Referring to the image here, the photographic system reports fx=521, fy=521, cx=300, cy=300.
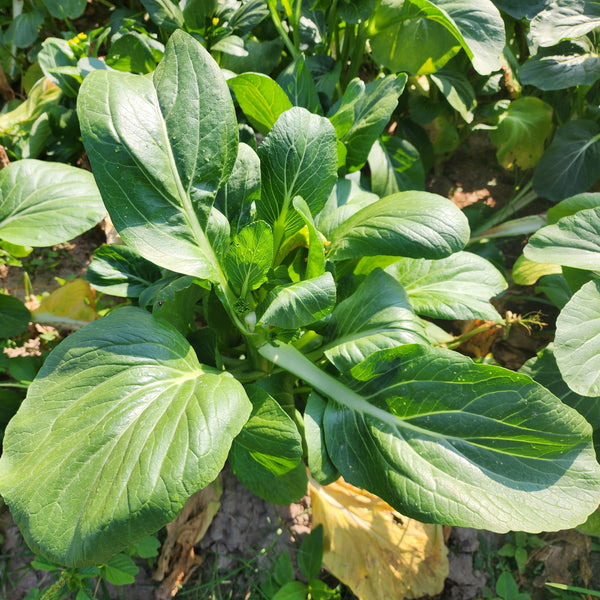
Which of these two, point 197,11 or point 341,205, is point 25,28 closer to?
point 197,11

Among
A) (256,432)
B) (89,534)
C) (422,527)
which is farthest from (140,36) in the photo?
(422,527)

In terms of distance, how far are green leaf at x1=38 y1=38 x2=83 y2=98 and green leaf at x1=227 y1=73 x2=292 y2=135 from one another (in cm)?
77

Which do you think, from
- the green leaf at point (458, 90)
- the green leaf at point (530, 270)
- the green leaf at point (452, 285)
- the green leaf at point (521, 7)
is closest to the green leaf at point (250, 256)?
the green leaf at point (452, 285)

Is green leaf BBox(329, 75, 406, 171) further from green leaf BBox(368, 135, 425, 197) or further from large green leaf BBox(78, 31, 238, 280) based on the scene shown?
large green leaf BBox(78, 31, 238, 280)

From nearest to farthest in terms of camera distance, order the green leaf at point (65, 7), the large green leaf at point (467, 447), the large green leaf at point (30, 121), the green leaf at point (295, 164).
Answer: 1. the large green leaf at point (467, 447)
2. the green leaf at point (295, 164)
3. the large green leaf at point (30, 121)
4. the green leaf at point (65, 7)

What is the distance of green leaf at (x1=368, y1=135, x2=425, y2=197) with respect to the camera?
1.96 meters

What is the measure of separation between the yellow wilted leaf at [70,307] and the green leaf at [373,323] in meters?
0.93

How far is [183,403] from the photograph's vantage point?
110 centimetres

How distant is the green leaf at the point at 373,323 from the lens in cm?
131

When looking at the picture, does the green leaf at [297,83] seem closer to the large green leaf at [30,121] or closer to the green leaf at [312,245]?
the green leaf at [312,245]

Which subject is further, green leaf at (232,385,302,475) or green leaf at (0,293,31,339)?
green leaf at (0,293,31,339)

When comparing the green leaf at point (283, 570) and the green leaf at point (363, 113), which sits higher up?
the green leaf at point (363, 113)

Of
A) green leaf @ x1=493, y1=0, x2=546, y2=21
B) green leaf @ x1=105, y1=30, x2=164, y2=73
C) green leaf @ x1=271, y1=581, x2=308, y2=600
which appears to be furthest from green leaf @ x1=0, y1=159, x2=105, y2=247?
green leaf @ x1=493, y1=0, x2=546, y2=21

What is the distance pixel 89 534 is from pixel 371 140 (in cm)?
130
